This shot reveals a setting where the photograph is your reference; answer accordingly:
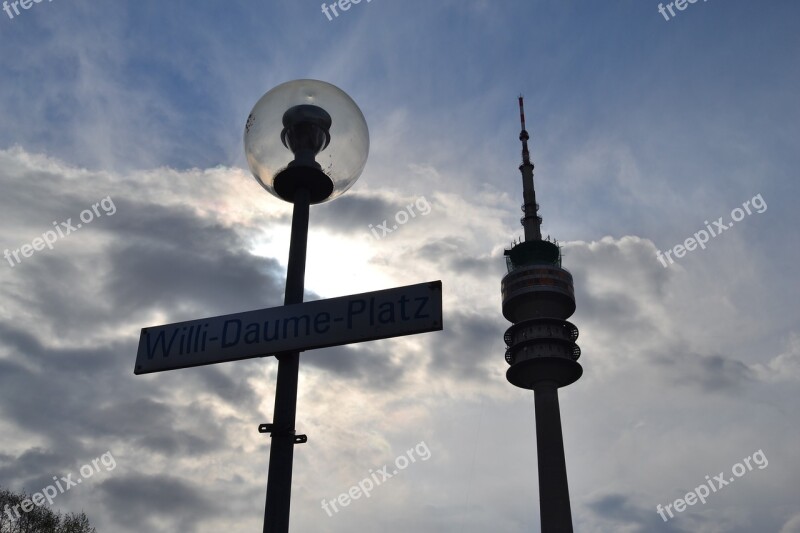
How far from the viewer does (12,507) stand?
40.7 metres

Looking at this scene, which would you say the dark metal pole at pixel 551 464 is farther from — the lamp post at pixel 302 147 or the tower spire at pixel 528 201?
the lamp post at pixel 302 147

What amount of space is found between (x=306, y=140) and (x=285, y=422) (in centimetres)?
281

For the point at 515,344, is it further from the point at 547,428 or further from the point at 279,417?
the point at 279,417

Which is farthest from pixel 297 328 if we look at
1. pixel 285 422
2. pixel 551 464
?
pixel 551 464

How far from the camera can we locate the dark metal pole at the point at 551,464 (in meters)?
78.5

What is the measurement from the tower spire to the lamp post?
291 ft

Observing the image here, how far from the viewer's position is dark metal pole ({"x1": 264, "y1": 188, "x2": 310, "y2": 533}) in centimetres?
541

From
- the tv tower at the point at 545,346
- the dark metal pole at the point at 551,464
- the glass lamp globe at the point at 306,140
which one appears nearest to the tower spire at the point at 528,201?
the tv tower at the point at 545,346

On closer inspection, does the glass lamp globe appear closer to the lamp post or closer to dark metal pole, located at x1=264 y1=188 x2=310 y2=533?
the lamp post

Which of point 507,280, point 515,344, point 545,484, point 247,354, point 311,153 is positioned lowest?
point 247,354

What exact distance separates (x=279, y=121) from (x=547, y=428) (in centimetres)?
8006

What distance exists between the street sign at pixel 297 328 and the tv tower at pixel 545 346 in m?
79.4

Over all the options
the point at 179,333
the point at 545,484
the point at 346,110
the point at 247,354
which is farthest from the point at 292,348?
the point at 545,484

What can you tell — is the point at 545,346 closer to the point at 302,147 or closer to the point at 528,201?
the point at 528,201
